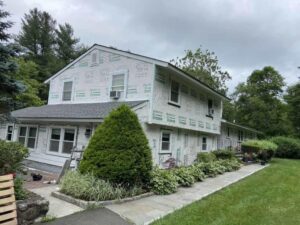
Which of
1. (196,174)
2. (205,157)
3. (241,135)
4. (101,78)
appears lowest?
(196,174)

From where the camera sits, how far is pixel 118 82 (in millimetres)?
14062

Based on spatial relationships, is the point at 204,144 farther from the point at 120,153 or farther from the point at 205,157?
the point at 120,153

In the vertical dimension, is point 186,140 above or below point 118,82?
below

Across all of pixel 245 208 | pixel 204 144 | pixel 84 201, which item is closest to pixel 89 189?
pixel 84 201

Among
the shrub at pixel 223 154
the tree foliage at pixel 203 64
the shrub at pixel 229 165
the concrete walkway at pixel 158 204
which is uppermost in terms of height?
the tree foliage at pixel 203 64

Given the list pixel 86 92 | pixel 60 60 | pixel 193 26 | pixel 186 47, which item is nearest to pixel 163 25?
pixel 193 26

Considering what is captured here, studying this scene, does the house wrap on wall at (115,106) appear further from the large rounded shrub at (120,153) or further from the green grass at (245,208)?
the green grass at (245,208)

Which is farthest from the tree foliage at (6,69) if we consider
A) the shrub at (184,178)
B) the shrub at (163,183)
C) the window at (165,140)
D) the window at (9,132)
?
the window at (9,132)

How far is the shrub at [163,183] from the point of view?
861 centimetres

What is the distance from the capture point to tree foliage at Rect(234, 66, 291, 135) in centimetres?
3522

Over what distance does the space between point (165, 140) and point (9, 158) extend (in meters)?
8.93

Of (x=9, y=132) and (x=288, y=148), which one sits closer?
(x=9, y=132)

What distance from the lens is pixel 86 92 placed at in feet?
50.5

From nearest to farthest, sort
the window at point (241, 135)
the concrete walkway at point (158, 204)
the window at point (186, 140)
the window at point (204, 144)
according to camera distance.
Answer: the concrete walkway at point (158, 204) → the window at point (186, 140) → the window at point (204, 144) → the window at point (241, 135)
